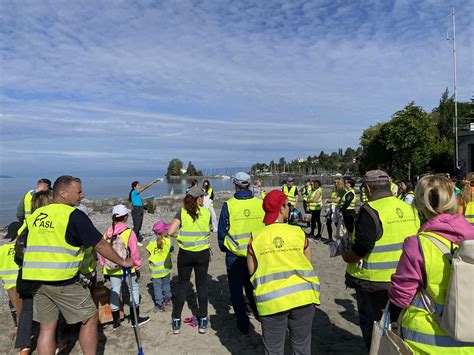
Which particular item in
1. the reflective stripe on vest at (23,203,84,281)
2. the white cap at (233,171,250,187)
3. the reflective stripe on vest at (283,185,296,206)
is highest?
the white cap at (233,171,250,187)

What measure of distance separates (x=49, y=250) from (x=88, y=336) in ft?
3.06

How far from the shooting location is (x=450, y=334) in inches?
67.9

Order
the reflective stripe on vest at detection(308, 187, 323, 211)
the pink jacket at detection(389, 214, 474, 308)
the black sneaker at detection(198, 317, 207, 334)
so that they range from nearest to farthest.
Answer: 1. the pink jacket at detection(389, 214, 474, 308)
2. the black sneaker at detection(198, 317, 207, 334)
3. the reflective stripe on vest at detection(308, 187, 323, 211)

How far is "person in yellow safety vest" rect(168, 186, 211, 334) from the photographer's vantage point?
15.0 ft

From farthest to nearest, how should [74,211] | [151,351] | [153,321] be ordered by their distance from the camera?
[153,321], [151,351], [74,211]

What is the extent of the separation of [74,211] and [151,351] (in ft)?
7.01

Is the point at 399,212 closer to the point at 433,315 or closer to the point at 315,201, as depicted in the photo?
the point at 433,315

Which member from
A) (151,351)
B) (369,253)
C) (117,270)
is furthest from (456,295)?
(117,270)

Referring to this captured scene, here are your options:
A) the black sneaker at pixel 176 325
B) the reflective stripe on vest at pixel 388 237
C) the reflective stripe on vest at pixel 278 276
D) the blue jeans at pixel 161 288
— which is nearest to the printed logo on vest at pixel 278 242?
the reflective stripe on vest at pixel 278 276

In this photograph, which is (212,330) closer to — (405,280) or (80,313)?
(80,313)

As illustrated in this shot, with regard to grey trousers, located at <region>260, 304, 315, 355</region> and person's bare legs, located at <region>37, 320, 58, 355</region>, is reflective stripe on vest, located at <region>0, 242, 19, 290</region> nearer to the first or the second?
person's bare legs, located at <region>37, 320, 58, 355</region>

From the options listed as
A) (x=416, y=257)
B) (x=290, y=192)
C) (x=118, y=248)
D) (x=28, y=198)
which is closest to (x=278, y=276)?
(x=416, y=257)

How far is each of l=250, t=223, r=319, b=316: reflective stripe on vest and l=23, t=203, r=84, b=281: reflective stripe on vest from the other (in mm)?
1734


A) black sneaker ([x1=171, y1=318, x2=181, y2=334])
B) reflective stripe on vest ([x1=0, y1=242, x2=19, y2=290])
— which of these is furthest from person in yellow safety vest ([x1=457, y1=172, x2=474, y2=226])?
reflective stripe on vest ([x1=0, y1=242, x2=19, y2=290])
